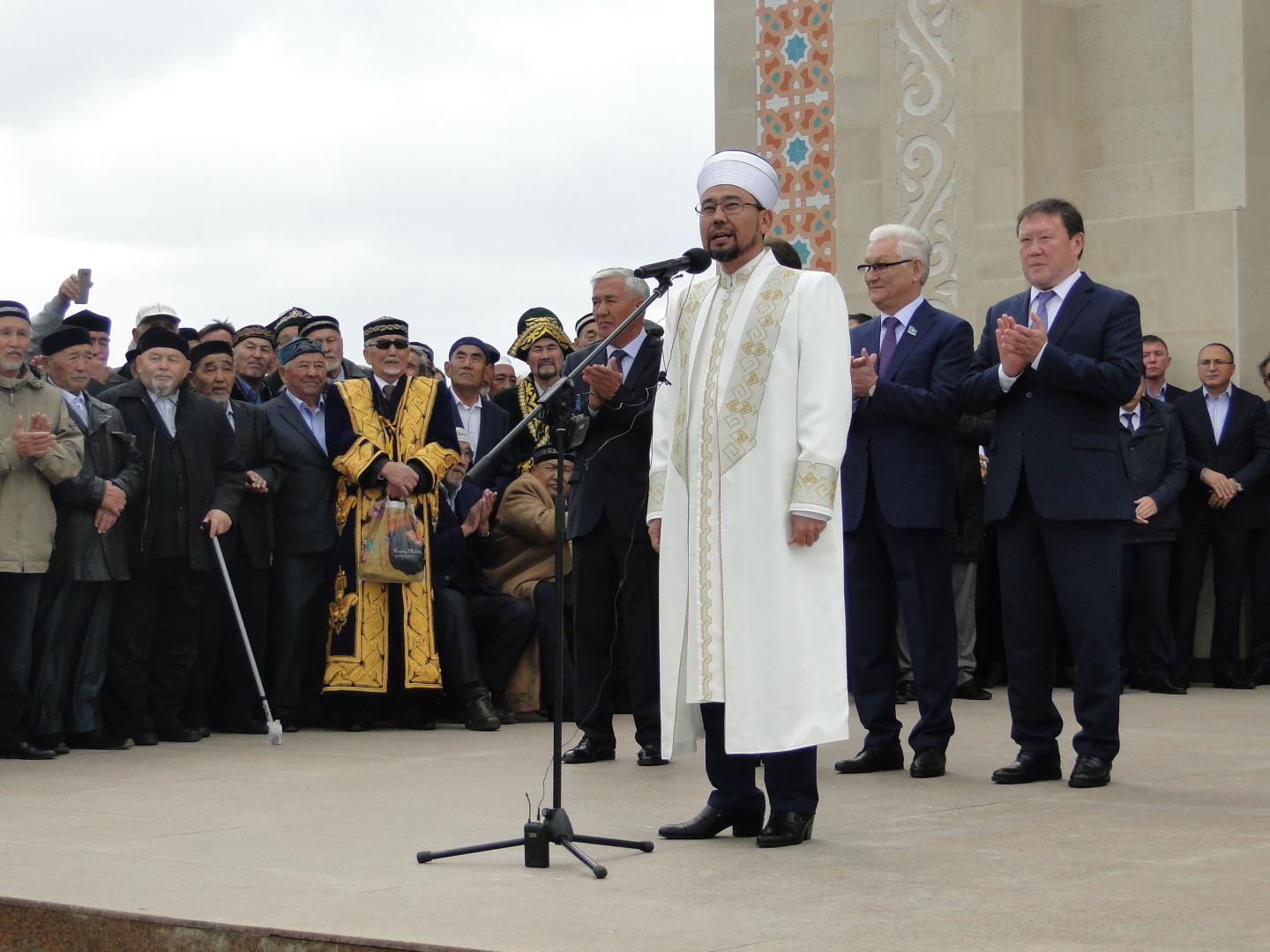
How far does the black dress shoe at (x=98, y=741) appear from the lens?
7754 millimetres

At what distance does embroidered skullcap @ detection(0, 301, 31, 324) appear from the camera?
295 inches

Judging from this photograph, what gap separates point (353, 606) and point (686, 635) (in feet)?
12.5

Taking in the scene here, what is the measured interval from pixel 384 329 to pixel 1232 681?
532cm

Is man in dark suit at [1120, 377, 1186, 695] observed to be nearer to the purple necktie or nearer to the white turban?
the purple necktie

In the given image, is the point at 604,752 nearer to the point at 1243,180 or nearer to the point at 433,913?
the point at 433,913

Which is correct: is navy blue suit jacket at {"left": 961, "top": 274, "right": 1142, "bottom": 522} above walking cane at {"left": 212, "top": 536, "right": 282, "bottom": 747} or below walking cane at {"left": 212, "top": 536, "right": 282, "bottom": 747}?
above

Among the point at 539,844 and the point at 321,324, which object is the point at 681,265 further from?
the point at 321,324

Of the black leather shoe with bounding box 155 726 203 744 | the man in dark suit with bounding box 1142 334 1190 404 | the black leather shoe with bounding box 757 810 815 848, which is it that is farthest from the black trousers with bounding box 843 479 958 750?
the man in dark suit with bounding box 1142 334 1190 404

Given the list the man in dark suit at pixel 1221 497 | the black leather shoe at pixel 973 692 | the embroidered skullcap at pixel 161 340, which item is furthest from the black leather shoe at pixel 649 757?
the man in dark suit at pixel 1221 497

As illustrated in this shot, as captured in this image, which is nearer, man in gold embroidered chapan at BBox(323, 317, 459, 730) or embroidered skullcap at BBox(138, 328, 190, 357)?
embroidered skullcap at BBox(138, 328, 190, 357)

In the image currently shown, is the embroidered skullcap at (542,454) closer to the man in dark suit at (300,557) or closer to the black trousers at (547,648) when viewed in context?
the black trousers at (547,648)

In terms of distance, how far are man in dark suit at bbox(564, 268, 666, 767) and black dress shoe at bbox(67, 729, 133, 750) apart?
2032 millimetres

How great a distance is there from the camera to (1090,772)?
6020 mm

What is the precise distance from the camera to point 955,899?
4.02m
